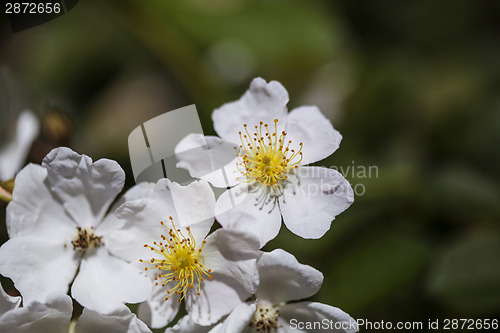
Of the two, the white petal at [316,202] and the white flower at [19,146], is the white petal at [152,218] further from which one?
the white flower at [19,146]

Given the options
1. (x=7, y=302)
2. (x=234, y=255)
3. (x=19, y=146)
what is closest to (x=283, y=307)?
(x=234, y=255)

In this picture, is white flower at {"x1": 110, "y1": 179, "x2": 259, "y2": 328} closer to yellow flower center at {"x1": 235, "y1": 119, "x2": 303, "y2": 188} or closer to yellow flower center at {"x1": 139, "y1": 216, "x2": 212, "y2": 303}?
yellow flower center at {"x1": 139, "y1": 216, "x2": 212, "y2": 303}

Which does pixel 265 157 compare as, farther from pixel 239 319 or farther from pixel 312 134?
pixel 239 319

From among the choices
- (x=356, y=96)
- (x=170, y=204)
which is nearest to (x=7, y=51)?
(x=356, y=96)

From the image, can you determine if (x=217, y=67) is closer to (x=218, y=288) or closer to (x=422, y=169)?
(x=422, y=169)

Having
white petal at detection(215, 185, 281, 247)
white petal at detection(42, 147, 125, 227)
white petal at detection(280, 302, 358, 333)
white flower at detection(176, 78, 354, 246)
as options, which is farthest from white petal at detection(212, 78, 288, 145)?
white petal at detection(280, 302, 358, 333)
